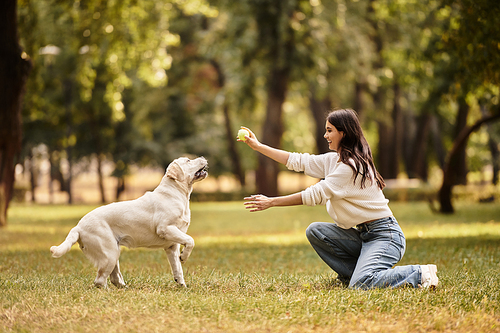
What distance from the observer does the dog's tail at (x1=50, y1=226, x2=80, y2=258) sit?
5.07m

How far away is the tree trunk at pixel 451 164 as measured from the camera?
15.3 m

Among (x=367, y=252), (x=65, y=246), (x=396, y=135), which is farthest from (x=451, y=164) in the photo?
(x=396, y=135)

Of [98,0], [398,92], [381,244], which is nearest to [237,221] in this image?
[98,0]

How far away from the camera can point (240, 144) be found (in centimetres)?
4906

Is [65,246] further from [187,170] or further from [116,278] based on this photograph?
[187,170]

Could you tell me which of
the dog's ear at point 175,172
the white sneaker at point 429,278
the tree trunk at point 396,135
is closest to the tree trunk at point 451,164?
the white sneaker at point 429,278

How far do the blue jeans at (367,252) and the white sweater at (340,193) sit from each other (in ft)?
0.63

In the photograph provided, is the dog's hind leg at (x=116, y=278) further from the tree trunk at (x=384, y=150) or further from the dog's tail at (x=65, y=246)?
the tree trunk at (x=384, y=150)

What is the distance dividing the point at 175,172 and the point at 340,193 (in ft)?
5.94

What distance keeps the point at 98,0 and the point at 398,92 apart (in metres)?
21.3

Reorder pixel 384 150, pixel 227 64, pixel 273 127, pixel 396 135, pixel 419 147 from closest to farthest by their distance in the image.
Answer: pixel 273 127 < pixel 227 64 < pixel 396 135 < pixel 419 147 < pixel 384 150

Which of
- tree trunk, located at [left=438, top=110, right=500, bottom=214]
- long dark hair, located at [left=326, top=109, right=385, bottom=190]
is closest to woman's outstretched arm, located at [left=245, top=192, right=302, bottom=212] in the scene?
long dark hair, located at [left=326, top=109, right=385, bottom=190]

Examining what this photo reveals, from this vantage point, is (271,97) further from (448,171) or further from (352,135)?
(352,135)

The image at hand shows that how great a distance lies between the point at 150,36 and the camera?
66.4ft
